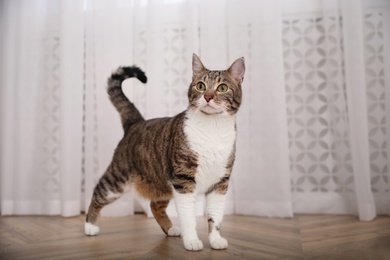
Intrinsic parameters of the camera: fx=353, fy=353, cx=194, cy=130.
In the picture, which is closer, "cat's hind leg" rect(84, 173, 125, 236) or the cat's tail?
"cat's hind leg" rect(84, 173, 125, 236)

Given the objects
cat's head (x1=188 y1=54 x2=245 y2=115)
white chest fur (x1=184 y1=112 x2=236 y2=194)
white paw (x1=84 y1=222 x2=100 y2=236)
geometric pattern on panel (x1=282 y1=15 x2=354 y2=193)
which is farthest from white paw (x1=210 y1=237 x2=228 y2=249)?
geometric pattern on panel (x1=282 y1=15 x2=354 y2=193)

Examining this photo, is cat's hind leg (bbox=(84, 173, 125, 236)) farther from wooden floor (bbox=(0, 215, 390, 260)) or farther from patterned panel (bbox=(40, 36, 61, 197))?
patterned panel (bbox=(40, 36, 61, 197))

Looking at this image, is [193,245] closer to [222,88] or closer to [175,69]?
[222,88]

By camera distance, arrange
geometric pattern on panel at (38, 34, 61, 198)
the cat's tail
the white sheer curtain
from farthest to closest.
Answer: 1. geometric pattern on panel at (38, 34, 61, 198)
2. the white sheer curtain
3. the cat's tail

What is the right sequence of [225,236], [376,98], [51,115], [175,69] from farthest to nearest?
1. [51,115]
2. [175,69]
3. [376,98]
4. [225,236]

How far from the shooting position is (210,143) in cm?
118

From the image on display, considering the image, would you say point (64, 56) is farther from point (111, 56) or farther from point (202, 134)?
point (202, 134)

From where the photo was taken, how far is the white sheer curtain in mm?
1750

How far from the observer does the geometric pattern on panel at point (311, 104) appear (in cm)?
185

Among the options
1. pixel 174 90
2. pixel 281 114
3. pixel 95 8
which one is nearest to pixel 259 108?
pixel 281 114

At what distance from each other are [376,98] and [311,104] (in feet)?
1.03

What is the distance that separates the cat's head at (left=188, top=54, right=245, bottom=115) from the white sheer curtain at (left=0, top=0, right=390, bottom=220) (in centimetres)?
57

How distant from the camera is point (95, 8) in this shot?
192cm

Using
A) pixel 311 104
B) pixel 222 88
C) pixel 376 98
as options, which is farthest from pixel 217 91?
pixel 376 98
